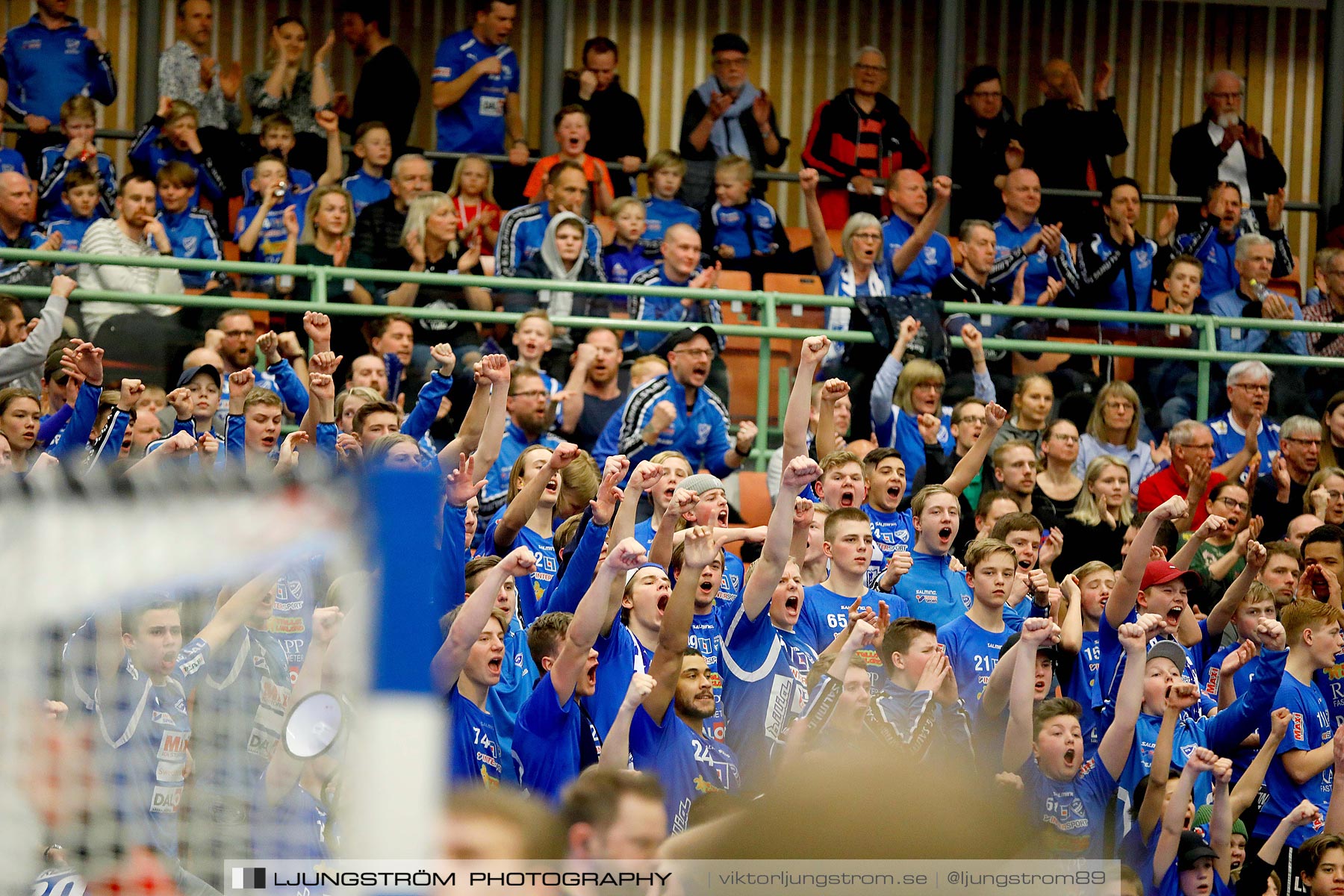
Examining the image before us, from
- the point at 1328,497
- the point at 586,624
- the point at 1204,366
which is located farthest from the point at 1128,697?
the point at 1204,366

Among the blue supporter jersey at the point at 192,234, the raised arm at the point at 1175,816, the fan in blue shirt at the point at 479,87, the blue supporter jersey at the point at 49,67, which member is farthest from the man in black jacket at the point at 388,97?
the raised arm at the point at 1175,816

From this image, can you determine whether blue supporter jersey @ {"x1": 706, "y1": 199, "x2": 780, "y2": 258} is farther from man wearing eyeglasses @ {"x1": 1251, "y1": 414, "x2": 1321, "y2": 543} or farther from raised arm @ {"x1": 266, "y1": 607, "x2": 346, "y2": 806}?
raised arm @ {"x1": 266, "y1": 607, "x2": 346, "y2": 806}

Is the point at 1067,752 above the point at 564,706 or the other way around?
the other way around

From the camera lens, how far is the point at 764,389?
1022cm

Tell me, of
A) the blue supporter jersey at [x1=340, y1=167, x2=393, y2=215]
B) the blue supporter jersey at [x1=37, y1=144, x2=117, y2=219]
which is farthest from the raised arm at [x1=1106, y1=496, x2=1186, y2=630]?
the blue supporter jersey at [x1=37, y1=144, x2=117, y2=219]

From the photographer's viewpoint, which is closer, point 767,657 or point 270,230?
point 767,657

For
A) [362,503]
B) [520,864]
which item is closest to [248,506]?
[362,503]

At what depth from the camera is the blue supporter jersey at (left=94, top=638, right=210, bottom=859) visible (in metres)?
2.78

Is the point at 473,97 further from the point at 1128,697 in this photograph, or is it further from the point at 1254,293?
the point at 1128,697

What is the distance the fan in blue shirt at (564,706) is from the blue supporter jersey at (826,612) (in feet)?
4.95

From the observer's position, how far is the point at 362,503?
2.25 m

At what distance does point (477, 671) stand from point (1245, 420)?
6222 millimetres

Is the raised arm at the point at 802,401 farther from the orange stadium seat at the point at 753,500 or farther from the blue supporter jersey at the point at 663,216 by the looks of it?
the blue supporter jersey at the point at 663,216

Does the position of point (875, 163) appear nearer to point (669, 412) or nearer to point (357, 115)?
point (357, 115)
